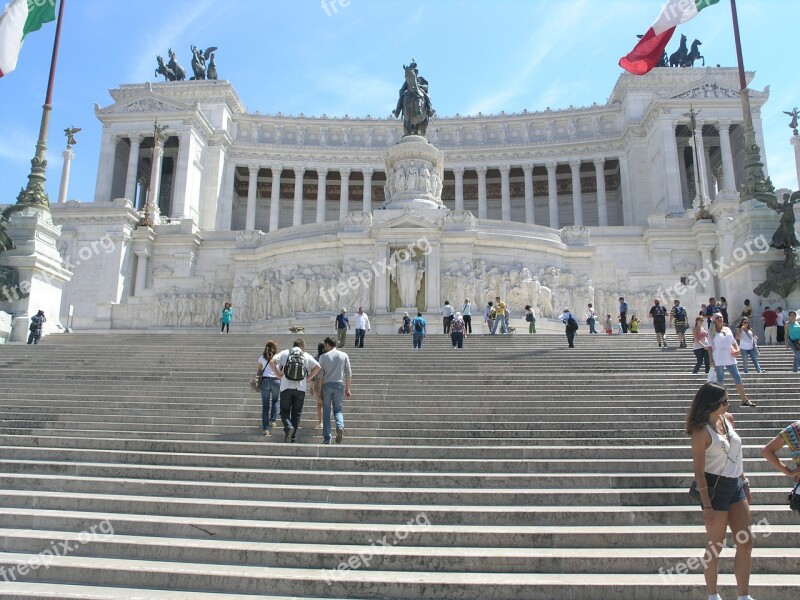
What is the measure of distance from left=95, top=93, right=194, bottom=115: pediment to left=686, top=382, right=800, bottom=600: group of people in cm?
5931

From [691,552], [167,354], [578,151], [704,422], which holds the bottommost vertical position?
[691,552]

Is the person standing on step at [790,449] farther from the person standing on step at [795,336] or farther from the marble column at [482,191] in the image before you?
the marble column at [482,191]

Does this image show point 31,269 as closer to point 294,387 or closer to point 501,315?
point 294,387

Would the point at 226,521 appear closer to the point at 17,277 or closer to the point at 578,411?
the point at 578,411

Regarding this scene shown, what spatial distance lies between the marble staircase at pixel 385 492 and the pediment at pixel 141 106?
49139 millimetres

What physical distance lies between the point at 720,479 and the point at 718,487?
70 millimetres

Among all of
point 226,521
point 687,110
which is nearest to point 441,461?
point 226,521

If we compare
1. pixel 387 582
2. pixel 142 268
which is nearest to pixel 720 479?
pixel 387 582

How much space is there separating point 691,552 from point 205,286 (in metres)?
30.2

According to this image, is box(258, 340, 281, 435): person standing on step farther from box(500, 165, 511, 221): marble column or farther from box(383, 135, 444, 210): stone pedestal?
box(500, 165, 511, 221): marble column

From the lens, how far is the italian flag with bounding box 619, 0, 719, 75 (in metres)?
19.3

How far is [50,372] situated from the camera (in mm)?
14570

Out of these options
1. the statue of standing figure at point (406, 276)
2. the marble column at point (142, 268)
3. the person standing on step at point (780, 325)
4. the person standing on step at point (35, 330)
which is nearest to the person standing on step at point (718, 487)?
the person standing on step at point (780, 325)

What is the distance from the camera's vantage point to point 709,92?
54.4m
